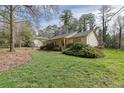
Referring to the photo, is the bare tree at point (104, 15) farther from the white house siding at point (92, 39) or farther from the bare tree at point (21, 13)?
the bare tree at point (21, 13)

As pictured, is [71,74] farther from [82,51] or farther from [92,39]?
[82,51]

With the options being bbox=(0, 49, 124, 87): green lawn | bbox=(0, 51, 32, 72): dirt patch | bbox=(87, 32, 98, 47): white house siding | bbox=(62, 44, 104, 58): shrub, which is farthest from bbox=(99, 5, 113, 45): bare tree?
bbox=(0, 51, 32, 72): dirt patch

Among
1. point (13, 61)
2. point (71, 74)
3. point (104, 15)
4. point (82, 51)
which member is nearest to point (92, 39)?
point (104, 15)

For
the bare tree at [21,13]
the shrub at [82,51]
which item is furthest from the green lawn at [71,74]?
the bare tree at [21,13]

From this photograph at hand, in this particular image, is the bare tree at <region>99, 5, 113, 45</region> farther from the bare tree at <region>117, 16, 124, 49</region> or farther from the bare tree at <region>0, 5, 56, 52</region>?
the bare tree at <region>0, 5, 56, 52</region>
